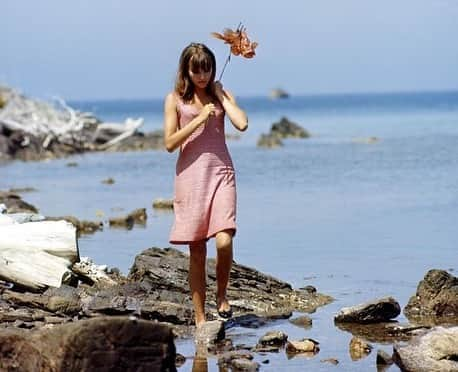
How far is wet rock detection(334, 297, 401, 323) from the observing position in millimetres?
9578

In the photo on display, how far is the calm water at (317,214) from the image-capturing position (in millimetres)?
11742

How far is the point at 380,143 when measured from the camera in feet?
154

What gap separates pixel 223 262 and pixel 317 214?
10.2 metres

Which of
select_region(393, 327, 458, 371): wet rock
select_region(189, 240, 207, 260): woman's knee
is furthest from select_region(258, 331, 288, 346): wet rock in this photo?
select_region(393, 327, 458, 371): wet rock

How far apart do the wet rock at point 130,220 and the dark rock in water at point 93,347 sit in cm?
1113

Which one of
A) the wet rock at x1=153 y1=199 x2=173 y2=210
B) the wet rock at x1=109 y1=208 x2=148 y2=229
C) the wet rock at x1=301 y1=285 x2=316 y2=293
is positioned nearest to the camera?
the wet rock at x1=301 y1=285 x2=316 y2=293

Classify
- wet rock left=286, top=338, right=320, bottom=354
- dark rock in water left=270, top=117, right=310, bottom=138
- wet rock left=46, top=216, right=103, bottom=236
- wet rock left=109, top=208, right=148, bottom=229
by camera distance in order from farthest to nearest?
dark rock in water left=270, top=117, right=310, bottom=138, wet rock left=109, top=208, right=148, bottom=229, wet rock left=46, top=216, right=103, bottom=236, wet rock left=286, top=338, right=320, bottom=354

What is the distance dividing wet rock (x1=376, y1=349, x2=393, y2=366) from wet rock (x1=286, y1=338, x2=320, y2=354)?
1.95 ft

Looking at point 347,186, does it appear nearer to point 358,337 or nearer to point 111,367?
point 358,337

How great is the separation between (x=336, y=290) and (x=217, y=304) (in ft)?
7.37

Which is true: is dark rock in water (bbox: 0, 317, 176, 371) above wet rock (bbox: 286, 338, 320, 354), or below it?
below

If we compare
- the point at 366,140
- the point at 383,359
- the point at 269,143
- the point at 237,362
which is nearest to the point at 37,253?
the point at 237,362

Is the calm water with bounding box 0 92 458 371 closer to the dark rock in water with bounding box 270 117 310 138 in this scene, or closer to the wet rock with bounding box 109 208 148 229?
the wet rock with bounding box 109 208 148 229

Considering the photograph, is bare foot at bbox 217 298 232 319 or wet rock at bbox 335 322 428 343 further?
bare foot at bbox 217 298 232 319
